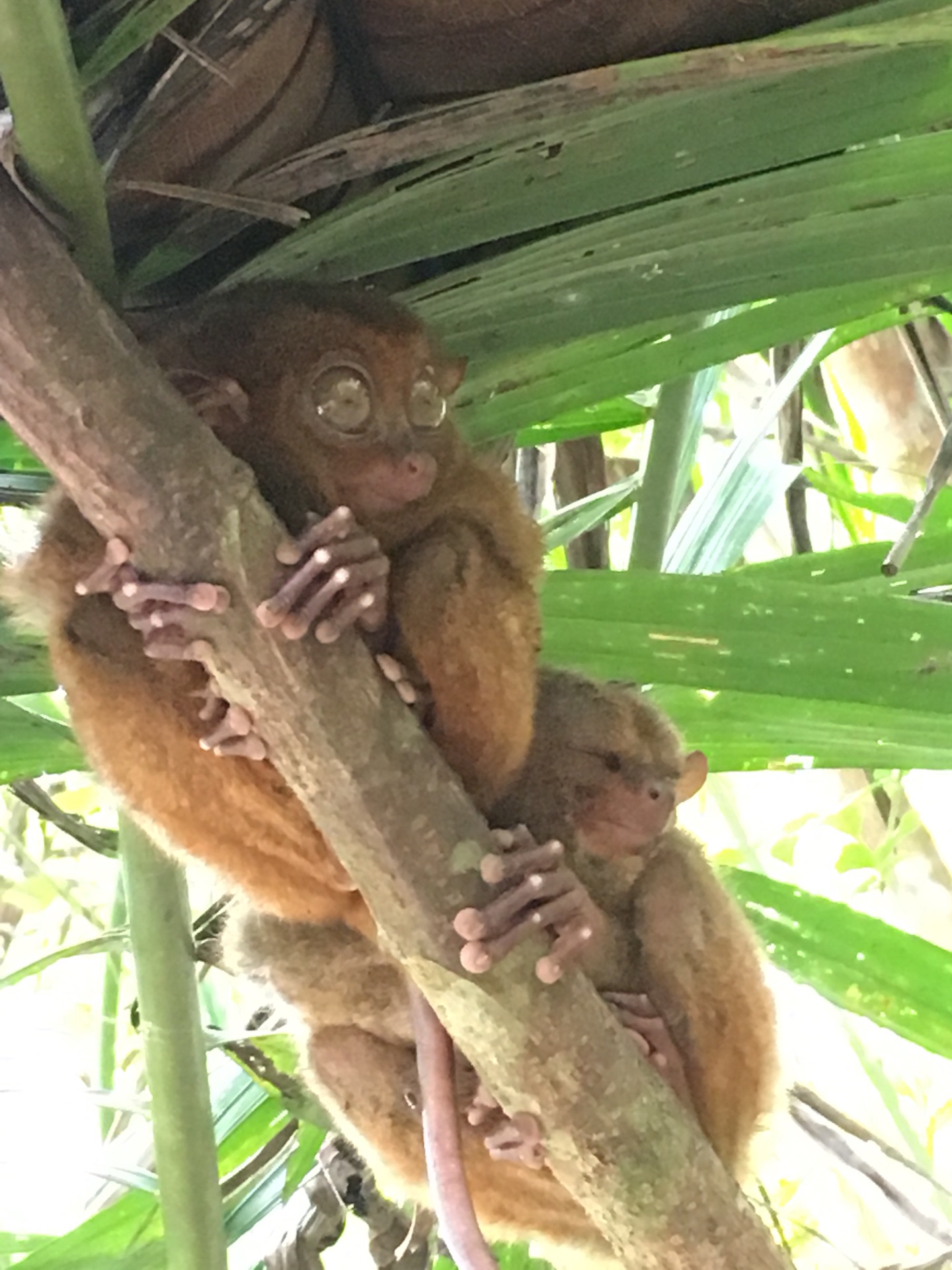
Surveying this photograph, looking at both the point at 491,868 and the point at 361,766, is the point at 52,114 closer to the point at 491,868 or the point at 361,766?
the point at 361,766

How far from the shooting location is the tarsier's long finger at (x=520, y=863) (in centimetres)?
97

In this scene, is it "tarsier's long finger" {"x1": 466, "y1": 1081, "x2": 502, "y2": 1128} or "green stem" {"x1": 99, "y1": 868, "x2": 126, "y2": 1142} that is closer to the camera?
"tarsier's long finger" {"x1": 466, "y1": 1081, "x2": 502, "y2": 1128}

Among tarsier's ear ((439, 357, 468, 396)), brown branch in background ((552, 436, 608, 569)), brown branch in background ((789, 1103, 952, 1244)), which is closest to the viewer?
tarsier's ear ((439, 357, 468, 396))

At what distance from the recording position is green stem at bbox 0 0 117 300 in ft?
2.60

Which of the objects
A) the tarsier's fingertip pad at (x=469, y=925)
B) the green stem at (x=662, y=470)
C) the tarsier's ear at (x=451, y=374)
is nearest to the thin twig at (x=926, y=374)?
the green stem at (x=662, y=470)

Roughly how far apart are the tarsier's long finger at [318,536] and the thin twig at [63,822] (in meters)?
1.08

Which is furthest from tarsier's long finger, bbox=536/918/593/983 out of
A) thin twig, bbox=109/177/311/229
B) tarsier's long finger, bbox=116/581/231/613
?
thin twig, bbox=109/177/311/229

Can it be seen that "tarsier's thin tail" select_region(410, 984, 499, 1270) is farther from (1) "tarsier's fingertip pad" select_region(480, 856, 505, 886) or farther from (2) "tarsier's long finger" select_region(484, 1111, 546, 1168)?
(1) "tarsier's fingertip pad" select_region(480, 856, 505, 886)

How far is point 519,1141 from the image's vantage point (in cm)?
110

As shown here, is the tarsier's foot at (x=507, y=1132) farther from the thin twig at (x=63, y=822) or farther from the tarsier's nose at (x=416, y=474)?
the thin twig at (x=63, y=822)

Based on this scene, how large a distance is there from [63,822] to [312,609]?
45.4 inches

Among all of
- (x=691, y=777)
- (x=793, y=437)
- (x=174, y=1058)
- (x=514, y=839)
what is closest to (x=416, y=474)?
(x=514, y=839)

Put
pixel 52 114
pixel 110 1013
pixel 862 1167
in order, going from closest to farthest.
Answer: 1. pixel 52 114
2. pixel 110 1013
3. pixel 862 1167

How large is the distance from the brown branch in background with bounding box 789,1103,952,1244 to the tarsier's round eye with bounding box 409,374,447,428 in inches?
71.3
